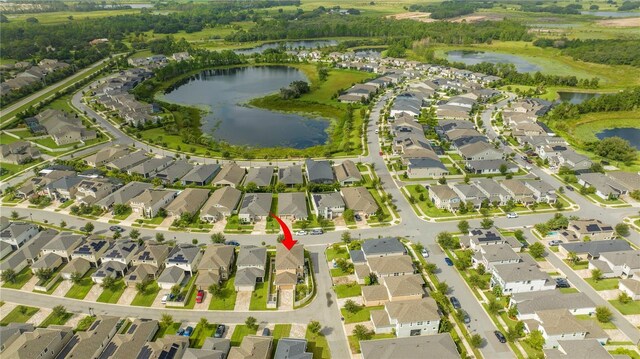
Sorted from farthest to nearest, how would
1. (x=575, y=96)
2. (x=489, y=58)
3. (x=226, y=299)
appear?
1. (x=489, y=58)
2. (x=575, y=96)
3. (x=226, y=299)

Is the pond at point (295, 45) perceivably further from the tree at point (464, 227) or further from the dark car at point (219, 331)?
the dark car at point (219, 331)

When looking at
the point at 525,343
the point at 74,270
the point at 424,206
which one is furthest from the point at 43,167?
the point at 525,343

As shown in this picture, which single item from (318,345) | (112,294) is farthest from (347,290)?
(112,294)

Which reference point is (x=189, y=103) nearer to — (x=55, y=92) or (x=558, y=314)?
(x=55, y=92)

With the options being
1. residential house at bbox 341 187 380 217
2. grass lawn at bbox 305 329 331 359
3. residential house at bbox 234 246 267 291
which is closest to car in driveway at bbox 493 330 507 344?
grass lawn at bbox 305 329 331 359

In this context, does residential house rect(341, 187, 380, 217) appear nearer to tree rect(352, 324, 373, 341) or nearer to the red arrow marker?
the red arrow marker

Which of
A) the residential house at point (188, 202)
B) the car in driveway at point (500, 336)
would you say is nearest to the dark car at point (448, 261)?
the car in driveway at point (500, 336)

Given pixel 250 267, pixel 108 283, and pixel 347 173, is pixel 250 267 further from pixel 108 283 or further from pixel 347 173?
pixel 347 173
